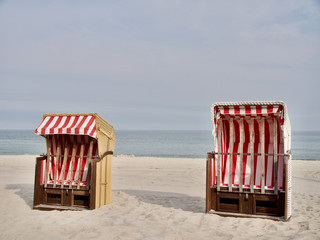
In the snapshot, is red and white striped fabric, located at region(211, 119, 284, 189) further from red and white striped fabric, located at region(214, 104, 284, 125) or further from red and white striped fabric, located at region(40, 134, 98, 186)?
red and white striped fabric, located at region(40, 134, 98, 186)

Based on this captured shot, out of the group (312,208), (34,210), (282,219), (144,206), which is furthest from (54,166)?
(312,208)

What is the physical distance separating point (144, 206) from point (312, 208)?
4.11 metres

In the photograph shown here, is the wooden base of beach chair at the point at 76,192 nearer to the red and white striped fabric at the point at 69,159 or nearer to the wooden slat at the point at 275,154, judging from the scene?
the red and white striped fabric at the point at 69,159

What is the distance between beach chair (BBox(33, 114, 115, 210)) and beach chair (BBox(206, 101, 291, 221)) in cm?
258

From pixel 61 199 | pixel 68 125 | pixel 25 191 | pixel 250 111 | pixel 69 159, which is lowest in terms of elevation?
pixel 25 191

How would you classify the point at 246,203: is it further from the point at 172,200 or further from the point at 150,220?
the point at 172,200

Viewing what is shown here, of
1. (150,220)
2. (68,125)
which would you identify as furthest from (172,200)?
(68,125)

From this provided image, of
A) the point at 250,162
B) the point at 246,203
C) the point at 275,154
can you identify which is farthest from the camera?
the point at 250,162

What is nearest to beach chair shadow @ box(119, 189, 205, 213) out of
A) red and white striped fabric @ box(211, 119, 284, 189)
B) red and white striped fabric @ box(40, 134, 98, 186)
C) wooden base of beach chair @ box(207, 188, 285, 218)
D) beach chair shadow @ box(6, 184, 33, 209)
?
wooden base of beach chair @ box(207, 188, 285, 218)

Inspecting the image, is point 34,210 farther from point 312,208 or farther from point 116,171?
point 116,171

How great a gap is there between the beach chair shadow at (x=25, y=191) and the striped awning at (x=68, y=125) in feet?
6.88

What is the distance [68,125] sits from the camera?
786 cm

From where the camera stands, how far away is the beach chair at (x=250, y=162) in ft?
22.8

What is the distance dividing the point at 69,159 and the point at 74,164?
0.70 ft
